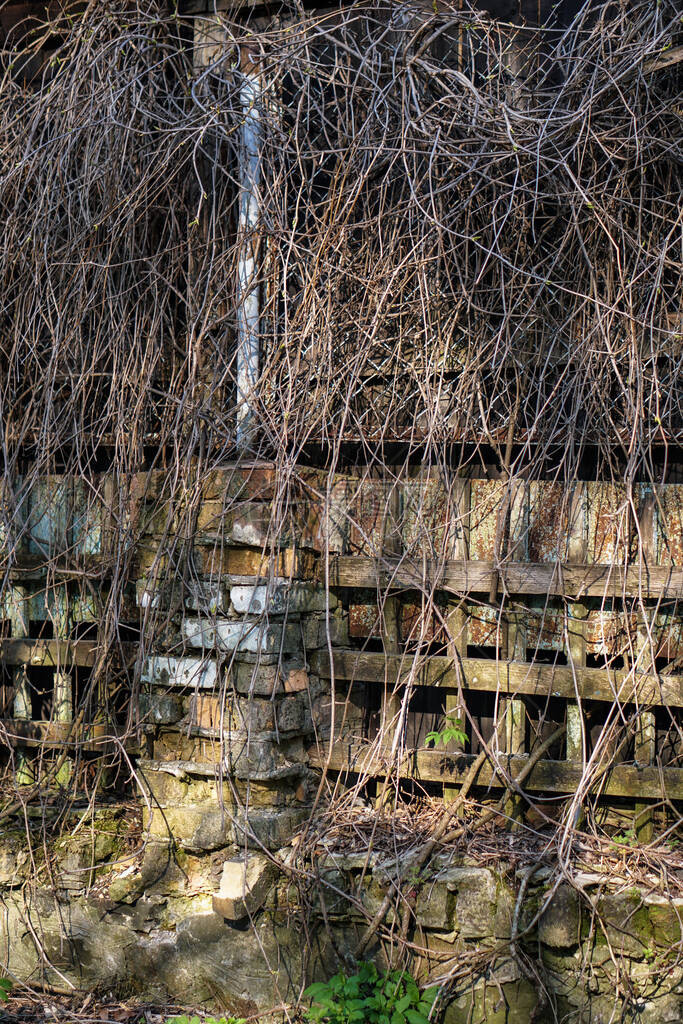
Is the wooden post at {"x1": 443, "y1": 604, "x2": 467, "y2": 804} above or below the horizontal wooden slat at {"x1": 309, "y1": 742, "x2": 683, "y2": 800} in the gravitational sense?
above

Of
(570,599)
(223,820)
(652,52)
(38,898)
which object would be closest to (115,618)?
(223,820)

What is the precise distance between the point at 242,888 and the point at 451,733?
856mm

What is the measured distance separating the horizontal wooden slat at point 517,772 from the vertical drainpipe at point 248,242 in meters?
1.24

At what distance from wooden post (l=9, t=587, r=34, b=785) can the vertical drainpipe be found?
120 cm

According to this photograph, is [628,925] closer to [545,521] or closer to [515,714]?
[515,714]

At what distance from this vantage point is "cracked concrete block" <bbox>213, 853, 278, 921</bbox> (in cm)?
285

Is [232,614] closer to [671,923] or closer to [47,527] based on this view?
[47,527]

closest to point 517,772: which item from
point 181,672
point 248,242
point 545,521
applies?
point 545,521

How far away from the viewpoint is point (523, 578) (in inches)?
119

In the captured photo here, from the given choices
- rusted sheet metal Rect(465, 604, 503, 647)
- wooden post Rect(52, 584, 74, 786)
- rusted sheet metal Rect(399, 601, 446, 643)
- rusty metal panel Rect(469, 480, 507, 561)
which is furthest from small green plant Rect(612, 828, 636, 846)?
wooden post Rect(52, 584, 74, 786)

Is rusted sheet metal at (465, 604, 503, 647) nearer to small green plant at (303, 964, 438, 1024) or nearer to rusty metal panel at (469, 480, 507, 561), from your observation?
rusty metal panel at (469, 480, 507, 561)

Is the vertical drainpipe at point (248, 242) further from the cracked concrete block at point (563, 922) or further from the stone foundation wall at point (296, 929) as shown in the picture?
the cracked concrete block at point (563, 922)

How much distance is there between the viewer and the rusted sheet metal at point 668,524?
117 inches

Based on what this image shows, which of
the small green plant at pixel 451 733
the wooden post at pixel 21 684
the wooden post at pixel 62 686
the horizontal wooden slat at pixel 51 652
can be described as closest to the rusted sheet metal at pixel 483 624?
the small green plant at pixel 451 733
